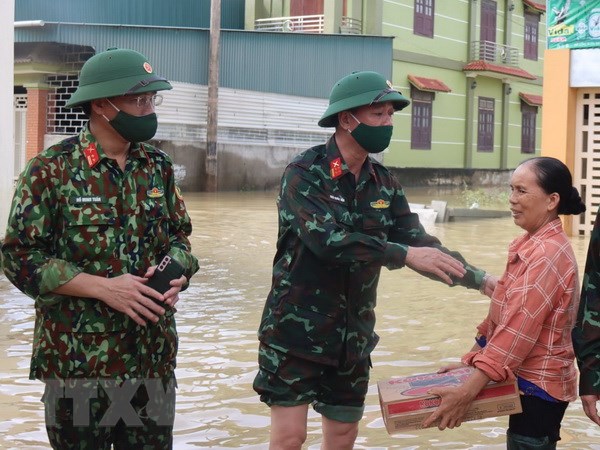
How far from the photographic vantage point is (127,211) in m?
3.63

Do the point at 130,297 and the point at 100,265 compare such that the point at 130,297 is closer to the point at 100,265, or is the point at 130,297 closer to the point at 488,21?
the point at 100,265

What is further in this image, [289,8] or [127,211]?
[289,8]

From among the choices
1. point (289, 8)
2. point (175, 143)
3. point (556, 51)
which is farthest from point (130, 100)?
point (289, 8)

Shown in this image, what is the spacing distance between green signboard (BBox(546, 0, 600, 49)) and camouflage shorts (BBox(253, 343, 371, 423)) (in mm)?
11512

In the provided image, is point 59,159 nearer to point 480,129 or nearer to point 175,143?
point 175,143

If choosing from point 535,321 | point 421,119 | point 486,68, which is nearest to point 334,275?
point 535,321

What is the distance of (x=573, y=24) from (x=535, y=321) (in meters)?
12.0

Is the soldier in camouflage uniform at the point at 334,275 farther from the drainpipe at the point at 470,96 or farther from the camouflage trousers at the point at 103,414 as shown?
the drainpipe at the point at 470,96

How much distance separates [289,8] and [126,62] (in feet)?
91.8

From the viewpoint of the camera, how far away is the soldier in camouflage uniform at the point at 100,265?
350cm

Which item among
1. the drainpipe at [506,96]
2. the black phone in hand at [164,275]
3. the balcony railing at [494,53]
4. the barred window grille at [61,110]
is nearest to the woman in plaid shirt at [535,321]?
the black phone in hand at [164,275]

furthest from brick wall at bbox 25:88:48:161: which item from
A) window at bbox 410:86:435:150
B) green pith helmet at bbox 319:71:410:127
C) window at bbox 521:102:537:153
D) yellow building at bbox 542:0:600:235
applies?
green pith helmet at bbox 319:71:410:127

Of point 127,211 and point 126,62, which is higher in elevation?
point 126,62

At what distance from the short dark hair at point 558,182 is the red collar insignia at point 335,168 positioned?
0.75 m
